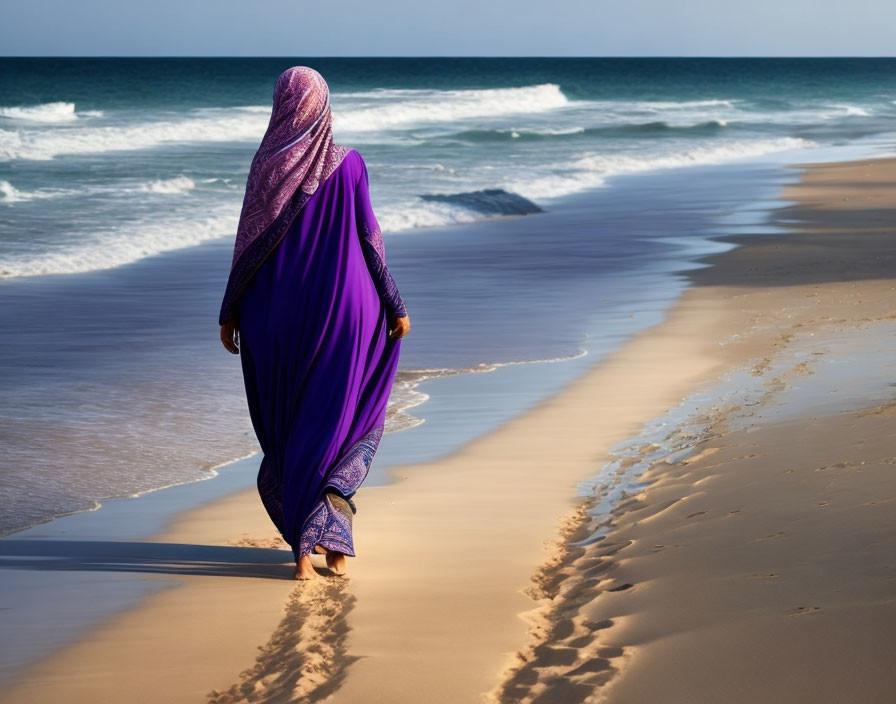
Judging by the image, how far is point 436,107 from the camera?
45.0m

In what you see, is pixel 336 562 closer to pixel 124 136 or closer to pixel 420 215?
pixel 420 215

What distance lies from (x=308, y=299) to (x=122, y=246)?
9701 mm

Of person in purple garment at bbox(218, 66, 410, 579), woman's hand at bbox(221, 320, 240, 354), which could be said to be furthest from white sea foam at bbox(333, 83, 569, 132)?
person in purple garment at bbox(218, 66, 410, 579)

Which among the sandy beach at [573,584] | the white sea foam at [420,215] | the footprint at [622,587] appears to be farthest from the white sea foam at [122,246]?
the footprint at [622,587]

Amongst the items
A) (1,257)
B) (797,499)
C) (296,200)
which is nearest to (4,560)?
(296,200)

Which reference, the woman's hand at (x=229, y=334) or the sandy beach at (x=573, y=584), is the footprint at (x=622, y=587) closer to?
the sandy beach at (x=573, y=584)

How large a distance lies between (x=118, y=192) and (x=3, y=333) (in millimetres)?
10351

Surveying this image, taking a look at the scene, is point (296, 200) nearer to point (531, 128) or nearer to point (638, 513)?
point (638, 513)

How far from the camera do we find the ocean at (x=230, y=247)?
6238 mm

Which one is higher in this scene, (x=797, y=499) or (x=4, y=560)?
(x=797, y=499)

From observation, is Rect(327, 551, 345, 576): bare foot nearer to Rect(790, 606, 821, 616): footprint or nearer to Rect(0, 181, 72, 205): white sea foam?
Rect(790, 606, 821, 616): footprint

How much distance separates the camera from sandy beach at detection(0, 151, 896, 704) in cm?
291

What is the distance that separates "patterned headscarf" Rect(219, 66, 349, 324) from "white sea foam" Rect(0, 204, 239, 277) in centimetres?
831

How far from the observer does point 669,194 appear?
1873cm
